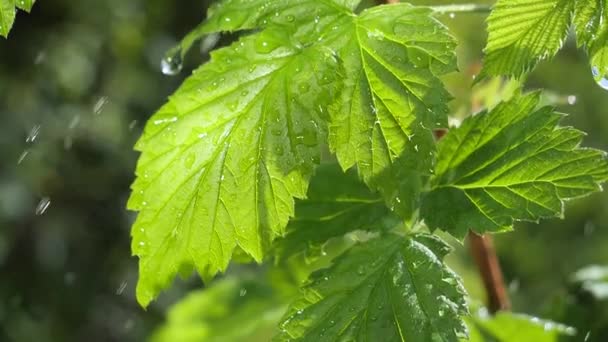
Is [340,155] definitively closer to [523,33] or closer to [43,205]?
[523,33]

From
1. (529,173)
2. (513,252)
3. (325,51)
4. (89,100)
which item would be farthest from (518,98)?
(89,100)

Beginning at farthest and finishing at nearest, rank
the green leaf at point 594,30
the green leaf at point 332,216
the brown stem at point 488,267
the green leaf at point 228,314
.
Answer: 1. the green leaf at point 228,314
2. the brown stem at point 488,267
3. the green leaf at point 332,216
4. the green leaf at point 594,30

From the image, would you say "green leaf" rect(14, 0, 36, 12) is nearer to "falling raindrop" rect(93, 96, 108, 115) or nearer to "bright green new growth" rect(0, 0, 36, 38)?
"bright green new growth" rect(0, 0, 36, 38)

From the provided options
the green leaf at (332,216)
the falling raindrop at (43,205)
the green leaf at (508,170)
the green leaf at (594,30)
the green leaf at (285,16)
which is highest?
the green leaf at (594,30)

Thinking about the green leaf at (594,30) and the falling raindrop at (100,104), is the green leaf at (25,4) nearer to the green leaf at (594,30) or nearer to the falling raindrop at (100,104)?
the green leaf at (594,30)

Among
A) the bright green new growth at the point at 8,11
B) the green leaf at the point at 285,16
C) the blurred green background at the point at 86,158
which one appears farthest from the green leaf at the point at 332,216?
the blurred green background at the point at 86,158

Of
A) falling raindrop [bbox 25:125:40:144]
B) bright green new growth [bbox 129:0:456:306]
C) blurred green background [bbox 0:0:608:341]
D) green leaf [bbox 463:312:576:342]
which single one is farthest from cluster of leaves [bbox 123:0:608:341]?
falling raindrop [bbox 25:125:40:144]

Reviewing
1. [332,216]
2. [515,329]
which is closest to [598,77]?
[332,216]
